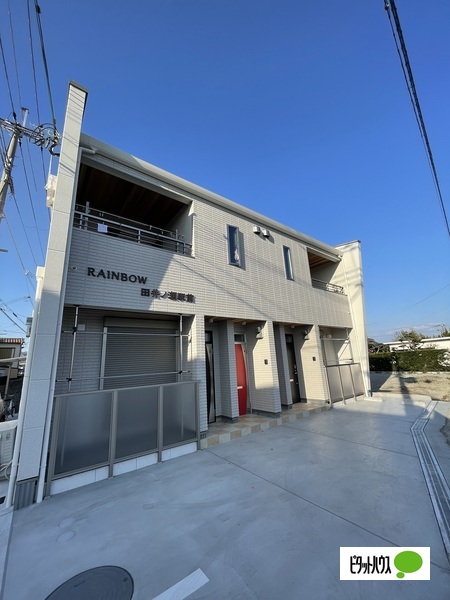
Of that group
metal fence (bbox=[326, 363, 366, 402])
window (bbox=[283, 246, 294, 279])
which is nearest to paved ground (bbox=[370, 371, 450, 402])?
metal fence (bbox=[326, 363, 366, 402])

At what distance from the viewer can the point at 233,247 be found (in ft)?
24.0

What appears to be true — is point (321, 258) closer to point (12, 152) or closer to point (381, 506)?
point (381, 506)

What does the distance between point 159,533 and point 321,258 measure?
445 inches

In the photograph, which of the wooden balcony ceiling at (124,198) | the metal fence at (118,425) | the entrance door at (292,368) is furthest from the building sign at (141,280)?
the entrance door at (292,368)

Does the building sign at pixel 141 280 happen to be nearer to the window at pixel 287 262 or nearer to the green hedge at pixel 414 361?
the window at pixel 287 262

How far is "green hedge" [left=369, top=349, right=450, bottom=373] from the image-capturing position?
50.8ft

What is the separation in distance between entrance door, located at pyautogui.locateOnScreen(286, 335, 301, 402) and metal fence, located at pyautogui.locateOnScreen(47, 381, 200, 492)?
5365 mm

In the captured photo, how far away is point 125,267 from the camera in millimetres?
5152

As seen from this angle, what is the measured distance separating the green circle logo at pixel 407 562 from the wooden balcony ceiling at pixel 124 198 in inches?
286

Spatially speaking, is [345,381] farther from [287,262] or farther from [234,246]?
[234,246]

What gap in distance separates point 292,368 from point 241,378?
2.91 m

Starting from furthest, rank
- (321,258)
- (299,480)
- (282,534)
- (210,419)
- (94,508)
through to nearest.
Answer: (321,258)
(210,419)
(299,480)
(94,508)
(282,534)

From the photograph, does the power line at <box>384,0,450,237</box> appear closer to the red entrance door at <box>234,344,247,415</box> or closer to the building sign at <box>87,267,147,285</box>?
the building sign at <box>87,267,147,285</box>

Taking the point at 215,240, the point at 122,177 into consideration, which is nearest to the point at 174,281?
the point at 215,240
